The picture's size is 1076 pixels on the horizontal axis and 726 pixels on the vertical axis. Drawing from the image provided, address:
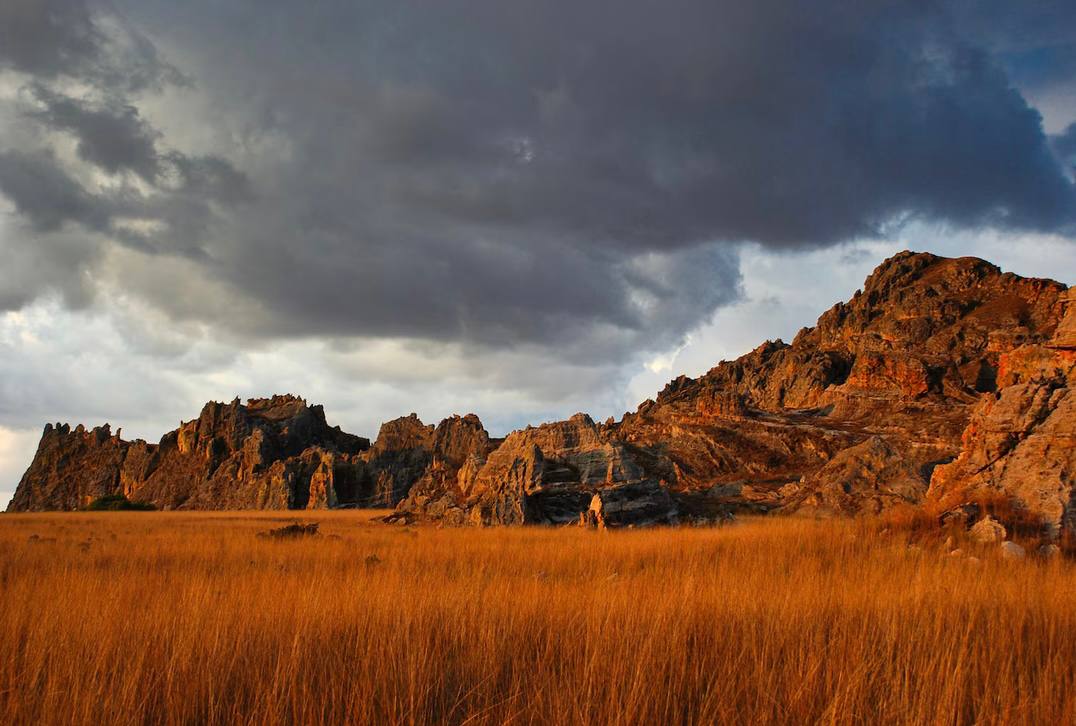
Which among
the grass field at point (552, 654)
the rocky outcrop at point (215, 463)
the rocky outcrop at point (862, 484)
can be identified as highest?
the rocky outcrop at point (215, 463)

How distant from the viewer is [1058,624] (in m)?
5.73

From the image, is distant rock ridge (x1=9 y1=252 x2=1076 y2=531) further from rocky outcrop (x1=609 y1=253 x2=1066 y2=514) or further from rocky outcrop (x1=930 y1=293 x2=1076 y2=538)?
rocky outcrop (x1=609 y1=253 x2=1066 y2=514)

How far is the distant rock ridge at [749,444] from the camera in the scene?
16.0 metres

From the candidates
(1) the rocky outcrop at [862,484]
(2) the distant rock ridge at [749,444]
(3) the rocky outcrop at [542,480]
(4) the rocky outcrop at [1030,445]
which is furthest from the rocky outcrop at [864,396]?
(3) the rocky outcrop at [542,480]

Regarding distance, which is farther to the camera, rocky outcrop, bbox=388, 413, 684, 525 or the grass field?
rocky outcrop, bbox=388, 413, 684, 525

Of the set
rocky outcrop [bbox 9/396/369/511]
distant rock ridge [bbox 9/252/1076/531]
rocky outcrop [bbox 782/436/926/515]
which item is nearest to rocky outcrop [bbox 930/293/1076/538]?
distant rock ridge [bbox 9/252/1076/531]

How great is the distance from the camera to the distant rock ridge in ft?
52.6

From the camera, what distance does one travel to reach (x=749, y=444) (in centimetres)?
5781

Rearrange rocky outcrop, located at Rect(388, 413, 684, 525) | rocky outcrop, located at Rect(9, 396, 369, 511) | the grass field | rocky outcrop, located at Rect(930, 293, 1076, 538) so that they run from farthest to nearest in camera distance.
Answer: rocky outcrop, located at Rect(9, 396, 369, 511) < rocky outcrop, located at Rect(388, 413, 684, 525) < rocky outcrop, located at Rect(930, 293, 1076, 538) < the grass field

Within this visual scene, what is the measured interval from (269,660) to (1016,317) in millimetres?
117598

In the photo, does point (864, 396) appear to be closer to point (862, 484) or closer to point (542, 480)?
point (862, 484)

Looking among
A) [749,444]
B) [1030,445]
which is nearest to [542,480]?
[1030,445]

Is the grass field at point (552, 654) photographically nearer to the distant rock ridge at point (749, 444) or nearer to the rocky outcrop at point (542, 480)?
the distant rock ridge at point (749, 444)

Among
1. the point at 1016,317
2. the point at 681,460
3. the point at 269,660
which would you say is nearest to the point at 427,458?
the point at 681,460
